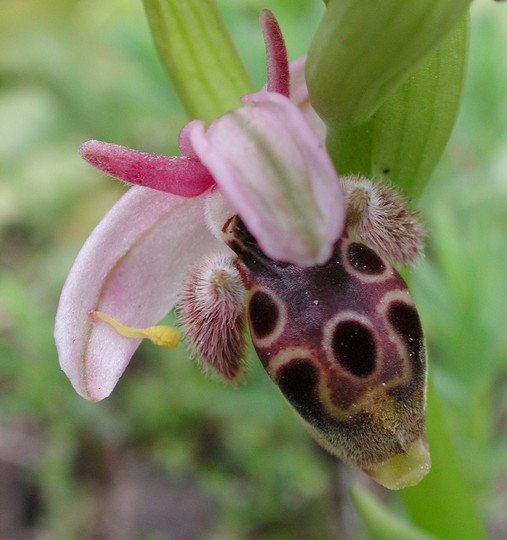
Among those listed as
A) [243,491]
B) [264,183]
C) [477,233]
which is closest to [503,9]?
[477,233]

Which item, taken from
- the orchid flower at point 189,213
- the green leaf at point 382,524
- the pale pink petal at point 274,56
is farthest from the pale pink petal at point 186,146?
the green leaf at point 382,524

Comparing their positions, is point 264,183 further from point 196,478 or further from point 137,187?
point 196,478

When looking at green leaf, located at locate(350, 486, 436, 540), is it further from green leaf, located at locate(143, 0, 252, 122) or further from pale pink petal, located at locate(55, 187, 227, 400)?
green leaf, located at locate(143, 0, 252, 122)

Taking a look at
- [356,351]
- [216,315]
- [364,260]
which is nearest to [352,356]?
[356,351]

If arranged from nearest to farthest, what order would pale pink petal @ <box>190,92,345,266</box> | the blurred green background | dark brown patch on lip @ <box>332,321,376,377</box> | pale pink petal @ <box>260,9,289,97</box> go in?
pale pink petal @ <box>190,92,345,266</box> → dark brown patch on lip @ <box>332,321,376,377</box> → pale pink petal @ <box>260,9,289,97</box> → the blurred green background

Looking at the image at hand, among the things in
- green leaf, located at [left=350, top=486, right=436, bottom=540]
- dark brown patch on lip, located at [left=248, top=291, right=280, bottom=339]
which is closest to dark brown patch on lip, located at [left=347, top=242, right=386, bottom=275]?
dark brown patch on lip, located at [left=248, top=291, right=280, bottom=339]
